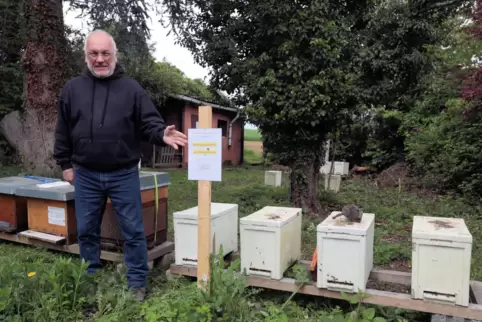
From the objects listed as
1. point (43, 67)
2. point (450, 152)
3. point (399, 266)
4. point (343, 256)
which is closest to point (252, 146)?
point (450, 152)

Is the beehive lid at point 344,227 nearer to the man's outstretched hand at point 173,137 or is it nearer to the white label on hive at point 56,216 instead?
the man's outstretched hand at point 173,137

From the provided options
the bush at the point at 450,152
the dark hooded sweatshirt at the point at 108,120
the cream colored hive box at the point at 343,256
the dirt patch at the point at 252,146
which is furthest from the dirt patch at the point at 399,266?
the dirt patch at the point at 252,146

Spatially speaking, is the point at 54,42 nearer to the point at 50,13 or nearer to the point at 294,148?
the point at 50,13

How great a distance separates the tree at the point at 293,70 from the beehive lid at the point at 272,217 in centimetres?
253

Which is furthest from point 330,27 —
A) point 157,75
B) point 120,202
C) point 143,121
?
point 157,75

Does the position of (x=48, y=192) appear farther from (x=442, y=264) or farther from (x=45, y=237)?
(x=442, y=264)

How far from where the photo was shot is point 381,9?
7.62 m

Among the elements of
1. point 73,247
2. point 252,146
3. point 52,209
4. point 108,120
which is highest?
point 108,120

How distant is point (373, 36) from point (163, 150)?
9594mm

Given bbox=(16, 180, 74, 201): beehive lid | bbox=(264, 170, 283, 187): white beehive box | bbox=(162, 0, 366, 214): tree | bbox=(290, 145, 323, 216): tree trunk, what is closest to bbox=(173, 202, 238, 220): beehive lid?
bbox=(16, 180, 74, 201): beehive lid

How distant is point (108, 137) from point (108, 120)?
0.12m

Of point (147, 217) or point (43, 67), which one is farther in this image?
point (43, 67)

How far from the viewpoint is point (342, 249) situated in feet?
8.66

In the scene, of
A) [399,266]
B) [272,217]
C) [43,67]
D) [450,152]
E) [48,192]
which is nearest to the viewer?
[272,217]
